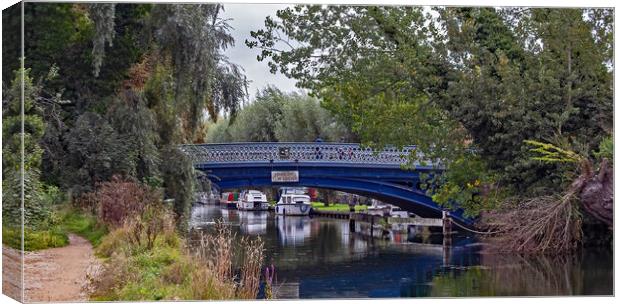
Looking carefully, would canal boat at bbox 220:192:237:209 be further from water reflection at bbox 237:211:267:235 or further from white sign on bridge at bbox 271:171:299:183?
white sign on bridge at bbox 271:171:299:183

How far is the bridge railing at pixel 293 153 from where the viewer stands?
15.2 metres

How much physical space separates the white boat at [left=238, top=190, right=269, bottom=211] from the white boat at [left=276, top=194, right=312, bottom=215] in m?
0.38

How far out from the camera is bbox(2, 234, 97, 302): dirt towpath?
930 centimetres

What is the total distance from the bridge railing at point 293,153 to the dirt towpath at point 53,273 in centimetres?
364

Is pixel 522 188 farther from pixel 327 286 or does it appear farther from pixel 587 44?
pixel 327 286

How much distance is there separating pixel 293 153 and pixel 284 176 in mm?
1880

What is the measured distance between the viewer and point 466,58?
14273 mm

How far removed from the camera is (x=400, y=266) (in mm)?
17094

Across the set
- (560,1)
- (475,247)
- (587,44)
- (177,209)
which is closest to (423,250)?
(475,247)

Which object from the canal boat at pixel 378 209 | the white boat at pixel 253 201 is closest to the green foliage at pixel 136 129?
the white boat at pixel 253 201

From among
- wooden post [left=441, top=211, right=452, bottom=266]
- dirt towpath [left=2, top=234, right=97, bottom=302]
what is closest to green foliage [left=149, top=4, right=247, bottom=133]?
dirt towpath [left=2, top=234, right=97, bottom=302]

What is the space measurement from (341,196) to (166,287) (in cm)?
1451

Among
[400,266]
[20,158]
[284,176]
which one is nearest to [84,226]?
[20,158]

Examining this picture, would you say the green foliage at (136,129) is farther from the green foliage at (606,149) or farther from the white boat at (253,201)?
the green foliage at (606,149)
